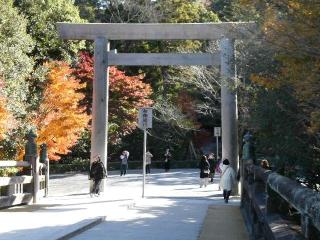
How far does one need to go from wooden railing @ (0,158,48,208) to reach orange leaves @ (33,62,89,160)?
34.4 feet

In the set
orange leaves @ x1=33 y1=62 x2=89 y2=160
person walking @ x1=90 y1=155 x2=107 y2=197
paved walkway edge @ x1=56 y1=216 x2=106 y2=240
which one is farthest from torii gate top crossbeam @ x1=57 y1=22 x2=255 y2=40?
paved walkway edge @ x1=56 y1=216 x2=106 y2=240

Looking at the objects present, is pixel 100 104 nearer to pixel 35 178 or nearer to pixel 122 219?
pixel 35 178

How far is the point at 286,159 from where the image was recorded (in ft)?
39.7

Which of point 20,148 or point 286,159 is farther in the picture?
point 20,148

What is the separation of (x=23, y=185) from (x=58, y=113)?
13495 millimetres

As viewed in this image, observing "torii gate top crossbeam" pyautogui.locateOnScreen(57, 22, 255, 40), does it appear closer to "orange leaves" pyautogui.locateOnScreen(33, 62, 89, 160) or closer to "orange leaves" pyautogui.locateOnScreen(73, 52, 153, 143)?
"orange leaves" pyautogui.locateOnScreen(33, 62, 89, 160)

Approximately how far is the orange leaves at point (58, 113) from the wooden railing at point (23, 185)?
1047 centimetres

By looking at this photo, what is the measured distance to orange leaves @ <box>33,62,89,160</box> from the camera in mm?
28530

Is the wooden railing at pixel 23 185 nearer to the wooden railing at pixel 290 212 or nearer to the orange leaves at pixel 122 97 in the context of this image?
the wooden railing at pixel 290 212

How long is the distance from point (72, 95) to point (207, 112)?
10422mm

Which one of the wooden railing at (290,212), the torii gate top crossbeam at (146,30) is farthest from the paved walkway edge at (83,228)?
the torii gate top crossbeam at (146,30)

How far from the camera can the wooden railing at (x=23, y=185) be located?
13.9 m

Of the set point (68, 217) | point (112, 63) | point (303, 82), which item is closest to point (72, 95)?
point (112, 63)

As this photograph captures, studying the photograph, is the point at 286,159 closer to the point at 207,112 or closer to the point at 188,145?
the point at 207,112
